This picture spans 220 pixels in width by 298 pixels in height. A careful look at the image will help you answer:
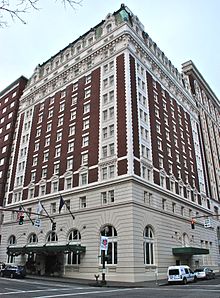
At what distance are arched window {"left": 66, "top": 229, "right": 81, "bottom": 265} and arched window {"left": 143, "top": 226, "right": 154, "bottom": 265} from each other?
9407 millimetres

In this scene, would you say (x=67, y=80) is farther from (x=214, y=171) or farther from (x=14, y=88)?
(x=214, y=171)

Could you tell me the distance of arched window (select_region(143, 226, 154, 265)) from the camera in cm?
3806

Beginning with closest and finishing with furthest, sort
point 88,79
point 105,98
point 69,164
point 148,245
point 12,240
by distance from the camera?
point 148,245, point 69,164, point 105,98, point 12,240, point 88,79

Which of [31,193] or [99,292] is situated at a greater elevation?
[31,193]

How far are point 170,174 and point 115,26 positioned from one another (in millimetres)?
28888

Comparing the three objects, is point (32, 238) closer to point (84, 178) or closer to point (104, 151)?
point (84, 178)

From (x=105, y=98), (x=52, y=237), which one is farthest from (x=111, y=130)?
(x=52, y=237)

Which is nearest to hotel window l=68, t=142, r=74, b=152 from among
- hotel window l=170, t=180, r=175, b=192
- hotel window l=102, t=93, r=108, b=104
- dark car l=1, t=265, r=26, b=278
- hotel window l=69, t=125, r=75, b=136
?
hotel window l=69, t=125, r=75, b=136

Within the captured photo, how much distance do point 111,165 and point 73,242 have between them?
40.2 feet

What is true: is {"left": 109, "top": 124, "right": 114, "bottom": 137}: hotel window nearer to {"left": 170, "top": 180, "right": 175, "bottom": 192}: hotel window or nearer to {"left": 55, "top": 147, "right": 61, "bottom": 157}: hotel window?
{"left": 55, "top": 147, "right": 61, "bottom": 157}: hotel window

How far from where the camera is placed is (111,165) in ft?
137

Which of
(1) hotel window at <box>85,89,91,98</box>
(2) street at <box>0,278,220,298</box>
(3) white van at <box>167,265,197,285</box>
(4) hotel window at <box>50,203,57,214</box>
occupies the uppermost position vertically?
(1) hotel window at <box>85,89,91,98</box>

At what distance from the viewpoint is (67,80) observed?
2344 inches

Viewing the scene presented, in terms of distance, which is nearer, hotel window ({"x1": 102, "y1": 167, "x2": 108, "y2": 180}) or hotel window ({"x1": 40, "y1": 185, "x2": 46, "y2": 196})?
hotel window ({"x1": 102, "y1": 167, "x2": 108, "y2": 180})
